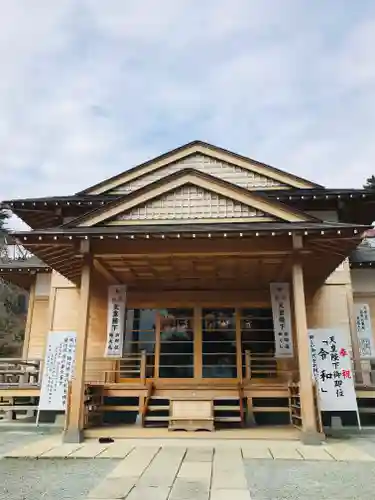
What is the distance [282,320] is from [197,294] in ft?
7.70

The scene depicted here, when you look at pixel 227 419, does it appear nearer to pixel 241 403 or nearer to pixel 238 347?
pixel 241 403

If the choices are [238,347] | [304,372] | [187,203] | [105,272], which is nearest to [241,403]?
[238,347]

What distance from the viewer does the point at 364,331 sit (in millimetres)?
9789

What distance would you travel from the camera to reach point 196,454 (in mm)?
5504

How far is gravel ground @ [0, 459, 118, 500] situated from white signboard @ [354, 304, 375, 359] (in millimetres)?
6794

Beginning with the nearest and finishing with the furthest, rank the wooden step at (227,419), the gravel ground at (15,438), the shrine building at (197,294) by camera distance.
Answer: the gravel ground at (15,438), the shrine building at (197,294), the wooden step at (227,419)

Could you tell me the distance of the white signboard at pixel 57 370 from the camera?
8141mm

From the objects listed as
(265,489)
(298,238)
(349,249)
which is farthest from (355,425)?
(265,489)

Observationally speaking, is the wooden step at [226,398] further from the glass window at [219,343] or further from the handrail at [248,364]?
the glass window at [219,343]

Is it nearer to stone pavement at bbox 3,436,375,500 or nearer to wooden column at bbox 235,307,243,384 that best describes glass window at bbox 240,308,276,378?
wooden column at bbox 235,307,243,384

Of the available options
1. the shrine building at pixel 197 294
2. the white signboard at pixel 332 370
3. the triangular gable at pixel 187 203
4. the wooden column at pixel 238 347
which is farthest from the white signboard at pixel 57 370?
the white signboard at pixel 332 370

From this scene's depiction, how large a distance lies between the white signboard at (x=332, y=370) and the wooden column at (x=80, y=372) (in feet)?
14.3

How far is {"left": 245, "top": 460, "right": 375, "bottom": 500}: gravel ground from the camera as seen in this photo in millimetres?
3750

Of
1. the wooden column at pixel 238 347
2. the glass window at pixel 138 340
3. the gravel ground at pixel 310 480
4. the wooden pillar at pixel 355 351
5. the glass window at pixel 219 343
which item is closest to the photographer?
the gravel ground at pixel 310 480
